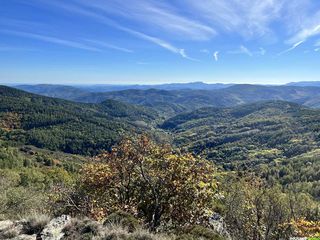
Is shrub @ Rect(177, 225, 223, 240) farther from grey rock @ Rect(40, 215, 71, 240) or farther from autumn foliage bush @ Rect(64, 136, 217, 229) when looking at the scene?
grey rock @ Rect(40, 215, 71, 240)

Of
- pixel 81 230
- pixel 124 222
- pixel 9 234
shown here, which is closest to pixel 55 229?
pixel 81 230

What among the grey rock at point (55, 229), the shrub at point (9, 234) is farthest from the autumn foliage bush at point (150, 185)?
the shrub at point (9, 234)

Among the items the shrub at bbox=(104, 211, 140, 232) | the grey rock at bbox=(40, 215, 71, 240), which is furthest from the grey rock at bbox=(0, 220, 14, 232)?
the shrub at bbox=(104, 211, 140, 232)

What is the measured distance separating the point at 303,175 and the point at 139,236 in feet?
580

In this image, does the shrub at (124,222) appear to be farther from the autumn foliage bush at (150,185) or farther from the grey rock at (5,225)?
the grey rock at (5,225)

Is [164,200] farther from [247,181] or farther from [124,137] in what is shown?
[247,181]

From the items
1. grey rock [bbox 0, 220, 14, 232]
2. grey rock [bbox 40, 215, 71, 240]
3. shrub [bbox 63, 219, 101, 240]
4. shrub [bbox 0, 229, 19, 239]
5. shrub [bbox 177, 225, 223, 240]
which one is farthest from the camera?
grey rock [bbox 0, 220, 14, 232]

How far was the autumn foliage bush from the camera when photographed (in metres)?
17.3

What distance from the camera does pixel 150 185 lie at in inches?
707

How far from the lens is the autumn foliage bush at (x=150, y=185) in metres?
17.3

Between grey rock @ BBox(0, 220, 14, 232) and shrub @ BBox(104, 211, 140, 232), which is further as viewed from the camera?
shrub @ BBox(104, 211, 140, 232)

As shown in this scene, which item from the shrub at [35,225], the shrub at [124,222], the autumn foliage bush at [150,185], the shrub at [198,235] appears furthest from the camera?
the autumn foliage bush at [150,185]

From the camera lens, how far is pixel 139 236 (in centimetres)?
1113

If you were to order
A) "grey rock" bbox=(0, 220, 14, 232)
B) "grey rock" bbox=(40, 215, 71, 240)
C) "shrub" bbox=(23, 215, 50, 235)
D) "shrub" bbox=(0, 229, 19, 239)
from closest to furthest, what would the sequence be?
"grey rock" bbox=(40, 215, 71, 240) → "shrub" bbox=(0, 229, 19, 239) → "grey rock" bbox=(0, 220, 14, 232) → "shrub" bbox=(23, 215, 50, 235)
